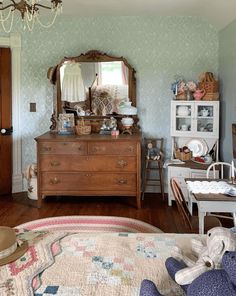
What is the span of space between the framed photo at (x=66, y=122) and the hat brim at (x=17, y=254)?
2768 mm

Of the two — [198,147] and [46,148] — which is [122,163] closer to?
[46,148]

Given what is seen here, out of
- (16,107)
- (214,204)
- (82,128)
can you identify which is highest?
(16,107)

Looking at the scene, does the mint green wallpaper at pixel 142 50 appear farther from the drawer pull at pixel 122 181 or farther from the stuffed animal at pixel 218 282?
the stuffed animal at pixel 218 282

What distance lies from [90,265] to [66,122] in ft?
10.0

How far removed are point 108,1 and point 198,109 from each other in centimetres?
173

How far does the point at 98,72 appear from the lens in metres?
4.44

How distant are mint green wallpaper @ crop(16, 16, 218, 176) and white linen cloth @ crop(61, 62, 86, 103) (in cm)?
22

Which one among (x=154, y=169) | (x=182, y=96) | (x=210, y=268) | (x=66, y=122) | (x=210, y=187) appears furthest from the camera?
(x=154, y=169)

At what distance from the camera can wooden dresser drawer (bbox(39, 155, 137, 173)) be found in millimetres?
3959

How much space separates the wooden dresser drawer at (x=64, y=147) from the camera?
3961mm

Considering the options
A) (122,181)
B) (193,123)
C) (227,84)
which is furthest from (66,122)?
(227,84)

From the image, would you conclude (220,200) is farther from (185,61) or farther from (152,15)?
(152,15)

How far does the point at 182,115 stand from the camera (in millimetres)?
4289

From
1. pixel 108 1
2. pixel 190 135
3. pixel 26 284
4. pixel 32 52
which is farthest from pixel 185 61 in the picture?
pixel 26 284
